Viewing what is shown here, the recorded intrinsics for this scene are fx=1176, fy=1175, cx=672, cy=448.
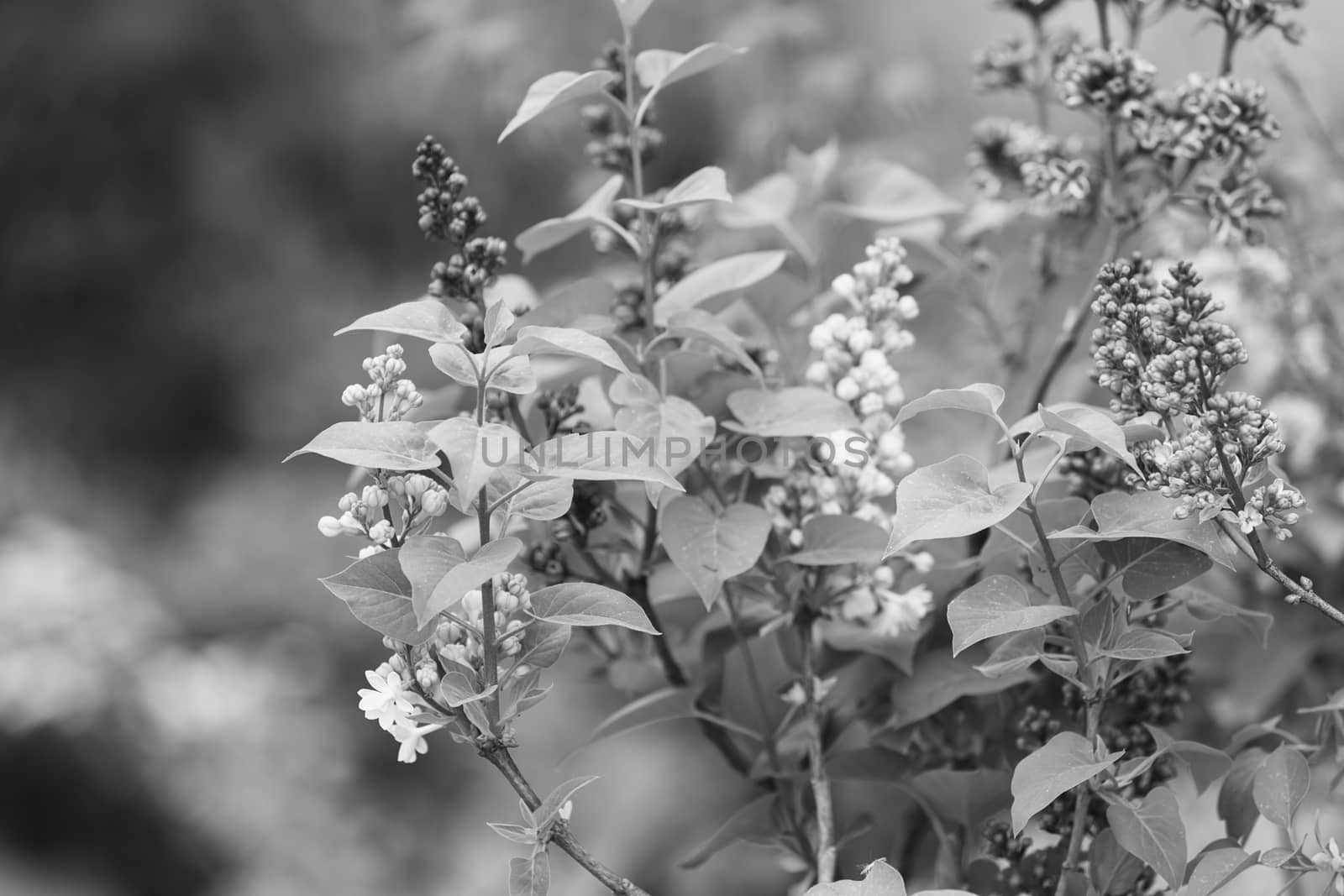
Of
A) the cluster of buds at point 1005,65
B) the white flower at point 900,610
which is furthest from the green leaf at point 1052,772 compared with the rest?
the cluster of buds at point 1005,65

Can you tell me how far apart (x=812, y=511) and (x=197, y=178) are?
8.92ft

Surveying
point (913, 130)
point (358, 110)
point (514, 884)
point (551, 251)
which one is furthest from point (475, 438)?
point (358, 110)

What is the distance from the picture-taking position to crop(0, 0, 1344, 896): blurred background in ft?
6.76

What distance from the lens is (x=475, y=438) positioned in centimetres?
39

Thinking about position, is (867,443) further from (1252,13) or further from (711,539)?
(1252,13)

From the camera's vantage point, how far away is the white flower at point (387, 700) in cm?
42

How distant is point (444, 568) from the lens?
0.39 metres

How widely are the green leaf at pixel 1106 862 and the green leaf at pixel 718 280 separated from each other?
293 millimetres

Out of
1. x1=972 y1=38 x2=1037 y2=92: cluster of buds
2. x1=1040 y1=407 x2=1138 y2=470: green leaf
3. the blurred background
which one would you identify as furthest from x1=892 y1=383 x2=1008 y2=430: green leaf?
the blurred background

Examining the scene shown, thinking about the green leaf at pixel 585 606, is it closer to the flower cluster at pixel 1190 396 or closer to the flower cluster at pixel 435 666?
the flower cluster at pixel 435 666

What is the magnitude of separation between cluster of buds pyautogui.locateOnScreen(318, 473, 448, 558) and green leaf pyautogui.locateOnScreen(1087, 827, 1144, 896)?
1.01ft

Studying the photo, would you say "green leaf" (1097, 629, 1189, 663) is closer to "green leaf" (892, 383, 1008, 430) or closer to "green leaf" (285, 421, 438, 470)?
"green leaf" (892, 383, 1008, 430)

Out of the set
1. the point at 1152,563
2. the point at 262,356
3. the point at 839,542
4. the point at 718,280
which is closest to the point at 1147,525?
the point at 1152,563

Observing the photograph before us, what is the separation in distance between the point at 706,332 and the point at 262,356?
8.51 ft
